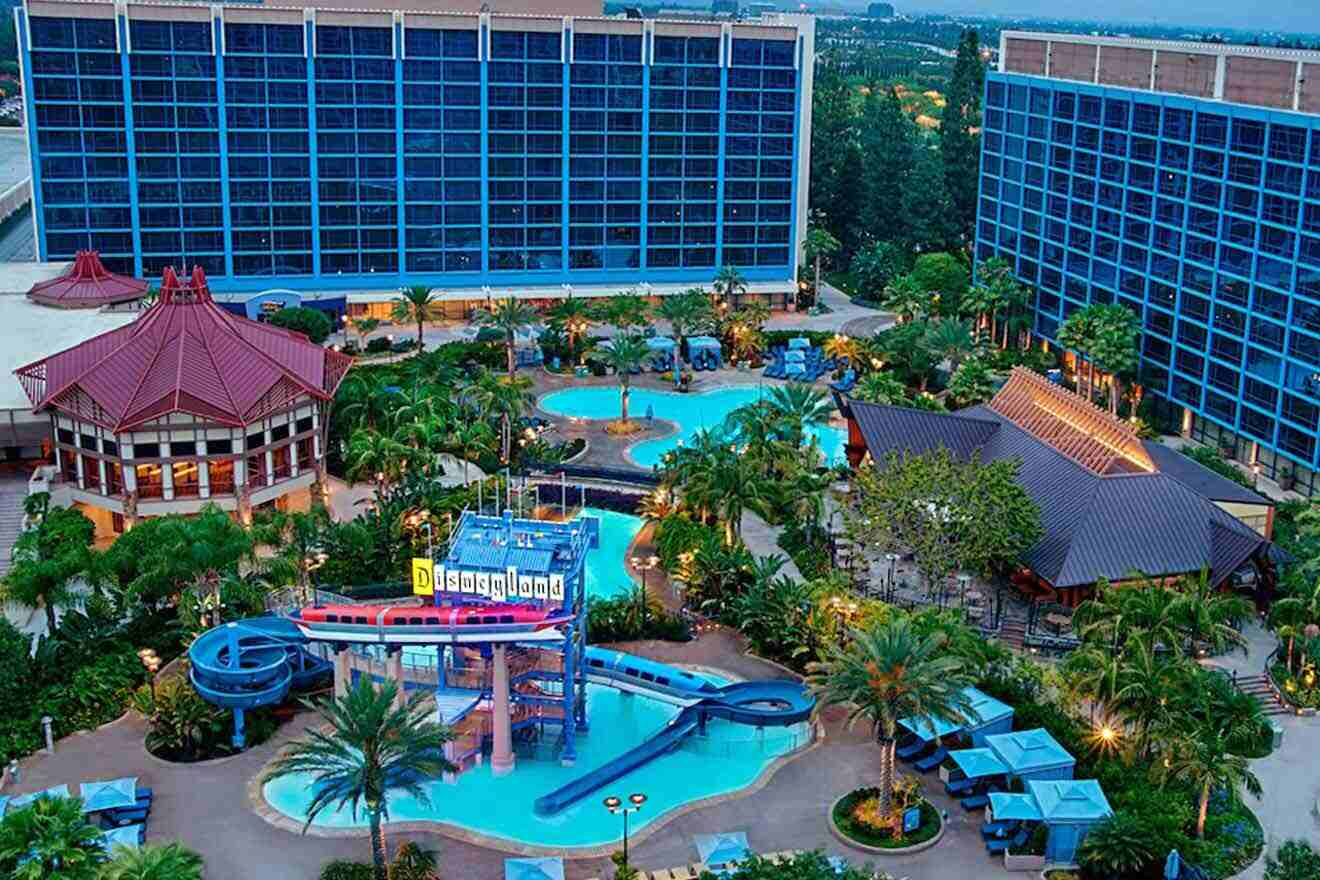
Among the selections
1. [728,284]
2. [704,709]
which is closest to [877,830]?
[704,709]

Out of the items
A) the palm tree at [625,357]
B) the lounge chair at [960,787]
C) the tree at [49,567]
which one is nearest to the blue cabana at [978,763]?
the lounge chair at [960,787]

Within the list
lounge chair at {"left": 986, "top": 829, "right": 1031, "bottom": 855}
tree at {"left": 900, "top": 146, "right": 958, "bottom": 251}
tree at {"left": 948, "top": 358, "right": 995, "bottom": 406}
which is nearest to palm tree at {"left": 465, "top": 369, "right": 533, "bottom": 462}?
tree at {"left": 948, "top": 358, "right": 995, "bottom": 406}

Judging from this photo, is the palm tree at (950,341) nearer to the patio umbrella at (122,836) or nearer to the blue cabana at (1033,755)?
the blue cabana at (1033,755)

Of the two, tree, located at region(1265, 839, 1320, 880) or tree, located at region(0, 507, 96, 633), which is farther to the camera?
tree, located at region(0, 507, 96, 633)

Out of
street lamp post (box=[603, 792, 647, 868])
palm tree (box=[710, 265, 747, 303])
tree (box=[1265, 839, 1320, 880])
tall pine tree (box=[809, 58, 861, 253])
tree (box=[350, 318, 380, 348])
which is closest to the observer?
tree (box=[1265, 839, 1320, 880])

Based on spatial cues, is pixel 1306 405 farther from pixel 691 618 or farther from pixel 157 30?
pixel 157 30

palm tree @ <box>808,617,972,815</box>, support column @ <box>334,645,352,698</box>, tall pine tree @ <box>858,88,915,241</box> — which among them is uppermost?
tall pine tree @ <box>858,88,915,241</box>

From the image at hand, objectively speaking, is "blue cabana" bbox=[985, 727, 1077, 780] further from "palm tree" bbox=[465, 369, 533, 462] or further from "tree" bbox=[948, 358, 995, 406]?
"tree" bbox=[948, 358, 995, 406]
